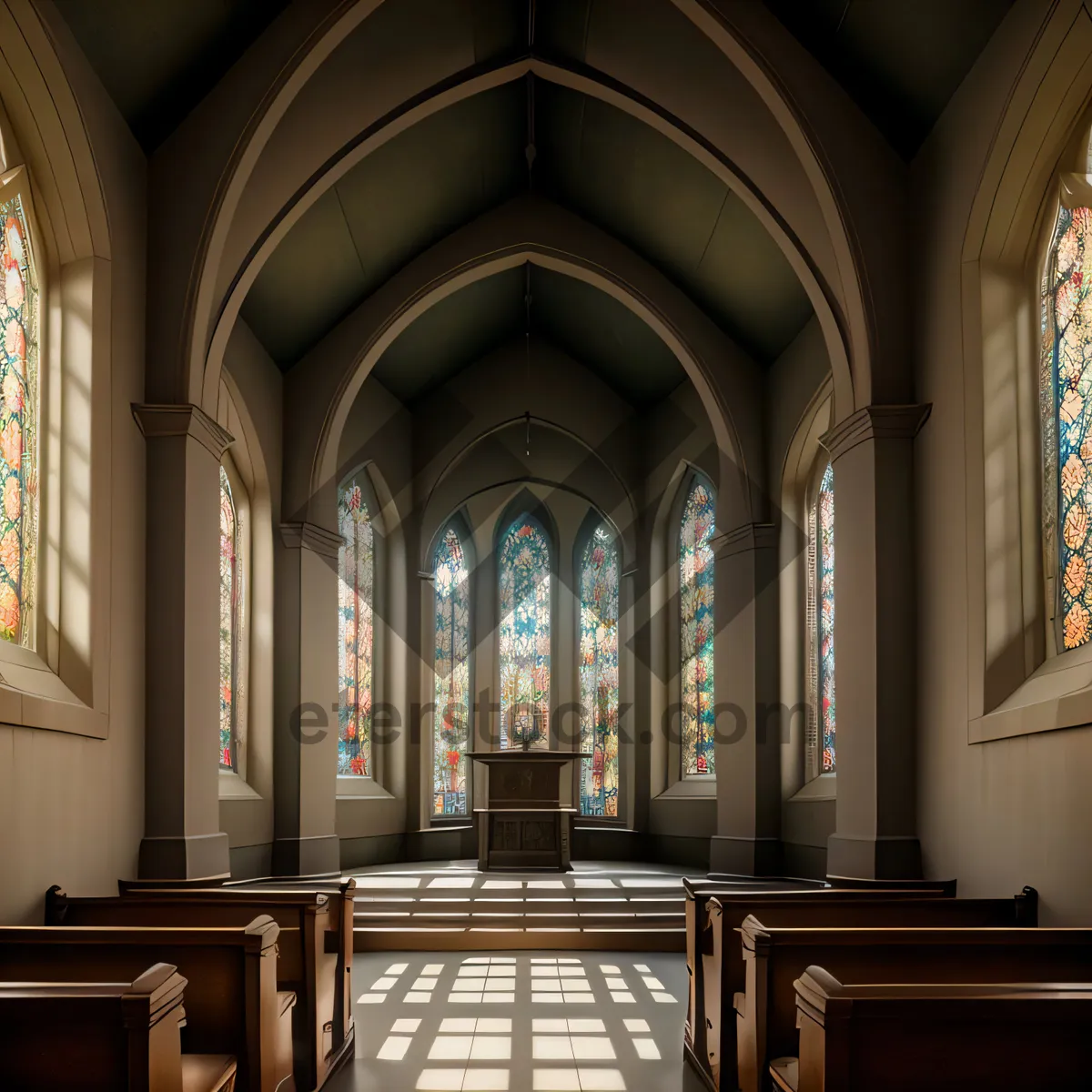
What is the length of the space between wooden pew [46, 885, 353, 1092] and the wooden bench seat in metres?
1.49

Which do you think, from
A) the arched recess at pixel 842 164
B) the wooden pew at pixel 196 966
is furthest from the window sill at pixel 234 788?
the arched recess at pixel 842 164

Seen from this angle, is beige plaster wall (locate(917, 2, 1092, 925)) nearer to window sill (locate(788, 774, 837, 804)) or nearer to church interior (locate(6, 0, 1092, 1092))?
church interior (locate(6, 0, 1092, 1092))

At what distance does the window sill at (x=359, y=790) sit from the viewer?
11.4 m

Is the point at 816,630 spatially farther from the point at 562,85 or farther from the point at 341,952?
the point at 341,952

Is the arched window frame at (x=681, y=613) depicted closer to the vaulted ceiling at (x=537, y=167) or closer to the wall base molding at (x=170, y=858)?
the vaulted ceiling at (x=537, y=167)

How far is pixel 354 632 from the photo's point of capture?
11.9m

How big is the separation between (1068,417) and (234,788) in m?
6.45

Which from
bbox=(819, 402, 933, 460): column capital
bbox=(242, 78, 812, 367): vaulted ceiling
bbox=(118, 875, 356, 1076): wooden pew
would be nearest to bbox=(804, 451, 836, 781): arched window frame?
bbox=(242, 78, 812, 367): vaulted ceiling

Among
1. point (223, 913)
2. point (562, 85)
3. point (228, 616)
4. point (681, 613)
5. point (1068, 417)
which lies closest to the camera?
point (223, 913)

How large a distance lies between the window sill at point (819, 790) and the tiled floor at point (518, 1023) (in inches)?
77.4

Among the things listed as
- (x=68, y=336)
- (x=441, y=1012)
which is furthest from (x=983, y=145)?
(x=441, y=1012)

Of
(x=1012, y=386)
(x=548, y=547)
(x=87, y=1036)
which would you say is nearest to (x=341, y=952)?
(x=87, y=1036)

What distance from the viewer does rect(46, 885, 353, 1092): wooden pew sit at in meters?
4.52

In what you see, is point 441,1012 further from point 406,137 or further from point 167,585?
point 406,137
